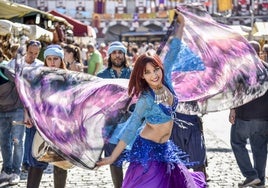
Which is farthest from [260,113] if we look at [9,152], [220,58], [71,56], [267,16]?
[267,16]

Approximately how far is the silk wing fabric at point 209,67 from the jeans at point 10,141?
2.83 m

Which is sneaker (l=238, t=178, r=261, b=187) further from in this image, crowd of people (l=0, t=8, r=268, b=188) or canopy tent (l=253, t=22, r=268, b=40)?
canopy tent (l=253, t=22, r=268, b=40)

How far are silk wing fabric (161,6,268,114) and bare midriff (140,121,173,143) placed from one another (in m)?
1.03

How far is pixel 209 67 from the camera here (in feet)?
20.8

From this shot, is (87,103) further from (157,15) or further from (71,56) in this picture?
(157,15)

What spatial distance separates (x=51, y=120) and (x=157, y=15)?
183 ft

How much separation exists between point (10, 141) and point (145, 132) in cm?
373

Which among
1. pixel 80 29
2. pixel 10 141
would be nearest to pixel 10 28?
pixel 10 141

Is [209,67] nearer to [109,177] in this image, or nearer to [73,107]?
[73,107]

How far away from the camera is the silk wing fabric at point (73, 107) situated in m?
5.24

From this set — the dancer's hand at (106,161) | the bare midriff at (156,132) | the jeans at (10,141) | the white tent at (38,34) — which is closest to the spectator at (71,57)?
the jeans at (10,141)

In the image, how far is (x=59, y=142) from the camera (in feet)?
17.1

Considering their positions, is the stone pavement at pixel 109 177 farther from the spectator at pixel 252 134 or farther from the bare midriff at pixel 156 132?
the bare midriff at pixel 156 132

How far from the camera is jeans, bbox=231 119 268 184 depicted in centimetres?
787
